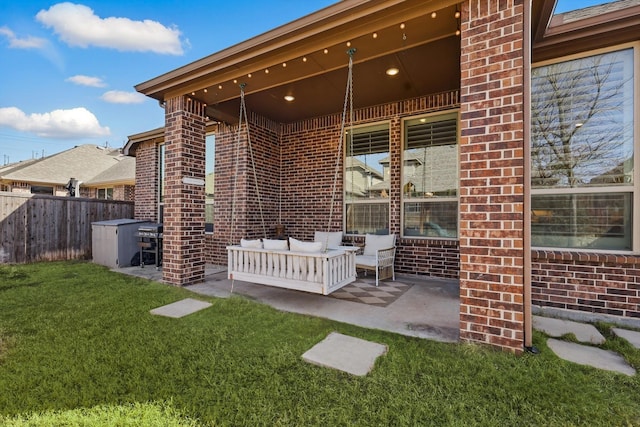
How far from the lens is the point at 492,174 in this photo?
2.52m

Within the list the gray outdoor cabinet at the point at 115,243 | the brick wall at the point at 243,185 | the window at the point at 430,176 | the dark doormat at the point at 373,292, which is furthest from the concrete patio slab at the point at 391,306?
the gray outdoor cabinet at the point at 115,243

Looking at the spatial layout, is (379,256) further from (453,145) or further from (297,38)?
(297,38)

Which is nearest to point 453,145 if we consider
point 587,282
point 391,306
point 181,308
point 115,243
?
point 587,282

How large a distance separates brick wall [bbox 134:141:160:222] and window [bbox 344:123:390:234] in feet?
19.3

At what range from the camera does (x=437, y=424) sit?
1.63 metres

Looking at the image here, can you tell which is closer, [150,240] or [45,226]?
[150,240]

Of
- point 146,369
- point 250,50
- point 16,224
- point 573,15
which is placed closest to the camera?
point 146,369

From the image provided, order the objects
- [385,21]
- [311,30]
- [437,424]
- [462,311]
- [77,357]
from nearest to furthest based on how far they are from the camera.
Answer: [437,424], [77,357], [462,311], [385,21], [311,30]

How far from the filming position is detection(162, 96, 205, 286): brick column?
4.74 metres

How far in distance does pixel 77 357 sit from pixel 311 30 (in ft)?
13.0

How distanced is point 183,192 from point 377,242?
366cm

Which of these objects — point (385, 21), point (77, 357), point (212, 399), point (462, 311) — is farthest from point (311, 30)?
point (77, 357)

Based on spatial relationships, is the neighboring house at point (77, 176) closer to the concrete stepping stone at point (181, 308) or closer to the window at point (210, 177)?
the window at point (210, 177)

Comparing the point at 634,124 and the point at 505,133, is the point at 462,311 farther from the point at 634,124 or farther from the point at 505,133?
the point at 634,124
